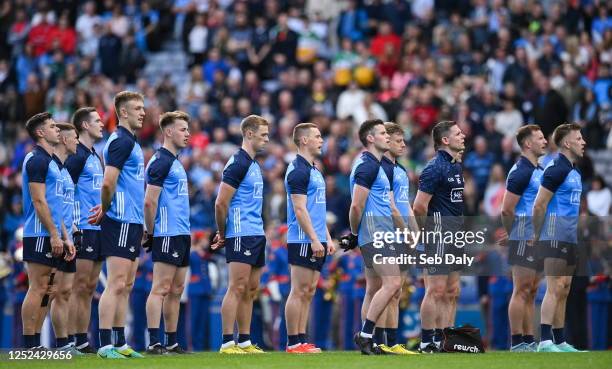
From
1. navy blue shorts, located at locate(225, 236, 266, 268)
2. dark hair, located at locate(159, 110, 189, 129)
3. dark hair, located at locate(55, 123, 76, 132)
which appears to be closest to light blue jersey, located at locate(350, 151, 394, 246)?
navy blue shorts, located at locate(225, 236, 266, 268)

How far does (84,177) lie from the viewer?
16.3m

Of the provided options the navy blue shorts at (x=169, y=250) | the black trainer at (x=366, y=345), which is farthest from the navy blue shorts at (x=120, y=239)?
the black trainer at (x=366, y=345)

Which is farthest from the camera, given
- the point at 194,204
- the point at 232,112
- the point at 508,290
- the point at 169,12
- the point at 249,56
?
the point at 169,12

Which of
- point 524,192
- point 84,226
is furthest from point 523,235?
point 84,226

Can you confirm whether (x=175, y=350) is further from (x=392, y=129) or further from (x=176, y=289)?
(x=392, y=129)

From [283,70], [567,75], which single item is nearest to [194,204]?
[283,70]

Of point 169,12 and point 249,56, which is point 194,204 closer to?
point 249,56

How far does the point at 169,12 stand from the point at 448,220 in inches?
651

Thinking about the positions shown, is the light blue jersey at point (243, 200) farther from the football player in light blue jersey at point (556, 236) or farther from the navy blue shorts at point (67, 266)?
the football player in light blue jersey at point (556, 236)

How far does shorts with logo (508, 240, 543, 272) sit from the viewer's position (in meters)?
16.2

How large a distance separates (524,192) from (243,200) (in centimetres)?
345

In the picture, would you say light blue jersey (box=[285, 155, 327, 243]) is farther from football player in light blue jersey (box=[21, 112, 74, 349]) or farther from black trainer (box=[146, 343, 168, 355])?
football player in light blue jersey (box=[21, 112, 74, 349])

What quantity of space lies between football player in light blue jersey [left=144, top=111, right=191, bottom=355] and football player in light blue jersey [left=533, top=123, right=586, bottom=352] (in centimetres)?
421

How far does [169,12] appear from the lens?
31.2 m
